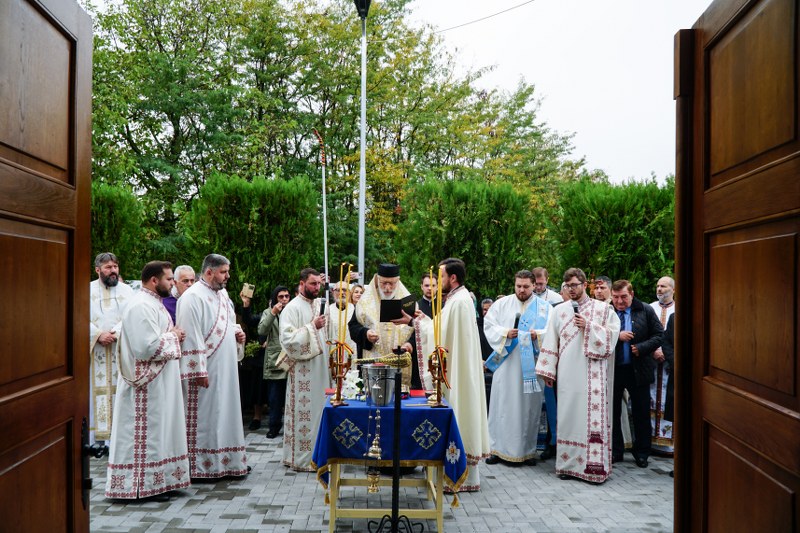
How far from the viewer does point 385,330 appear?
23.5 ft

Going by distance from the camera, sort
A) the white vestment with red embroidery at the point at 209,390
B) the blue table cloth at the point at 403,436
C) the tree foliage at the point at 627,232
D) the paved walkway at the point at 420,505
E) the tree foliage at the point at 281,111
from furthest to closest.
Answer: the tree foliage at the point at 281,111 < the tree foliage at the point at 627,232 < the white vestment with red embroidery at the point at 209,390 < the paved walkway at the point at 420,505 < the blue table cloth at the point at 403,436

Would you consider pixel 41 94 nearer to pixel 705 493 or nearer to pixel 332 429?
pixel 705 493

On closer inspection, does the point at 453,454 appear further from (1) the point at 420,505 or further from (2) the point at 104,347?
(2) the point at 104,347

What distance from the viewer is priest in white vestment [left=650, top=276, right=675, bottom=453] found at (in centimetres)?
863

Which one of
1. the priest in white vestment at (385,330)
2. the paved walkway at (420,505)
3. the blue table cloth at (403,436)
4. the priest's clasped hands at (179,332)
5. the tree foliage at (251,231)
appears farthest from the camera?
the tree foliage at (251,231)

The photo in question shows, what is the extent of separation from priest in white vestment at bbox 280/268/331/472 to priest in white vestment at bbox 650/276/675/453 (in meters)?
4.07

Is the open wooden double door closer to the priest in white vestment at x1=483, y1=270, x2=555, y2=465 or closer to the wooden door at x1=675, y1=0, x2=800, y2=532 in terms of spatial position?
the wooden door at x1=675, y1=0, x2=800, y2=532

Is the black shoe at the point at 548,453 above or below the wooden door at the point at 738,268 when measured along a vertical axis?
below

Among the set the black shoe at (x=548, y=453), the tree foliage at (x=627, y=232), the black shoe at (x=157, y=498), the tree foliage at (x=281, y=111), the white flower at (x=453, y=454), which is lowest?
the black shoe at (x=548, y=453)

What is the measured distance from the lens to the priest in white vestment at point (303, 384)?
774cm

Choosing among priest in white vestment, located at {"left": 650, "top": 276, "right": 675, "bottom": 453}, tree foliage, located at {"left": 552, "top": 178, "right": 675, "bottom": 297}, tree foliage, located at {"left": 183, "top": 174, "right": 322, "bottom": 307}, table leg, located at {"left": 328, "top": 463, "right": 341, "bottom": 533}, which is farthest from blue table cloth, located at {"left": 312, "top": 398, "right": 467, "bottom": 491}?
tree foliage, located at {"left": 183, "top": 174, "right": 322, "bottom": 307}

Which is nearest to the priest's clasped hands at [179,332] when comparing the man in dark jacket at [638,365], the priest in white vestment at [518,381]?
the priest in white vestment at [518,381]

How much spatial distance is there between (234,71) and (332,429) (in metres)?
17.1

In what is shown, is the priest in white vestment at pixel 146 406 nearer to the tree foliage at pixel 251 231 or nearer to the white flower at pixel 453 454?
the white flower at pixel 453 454
